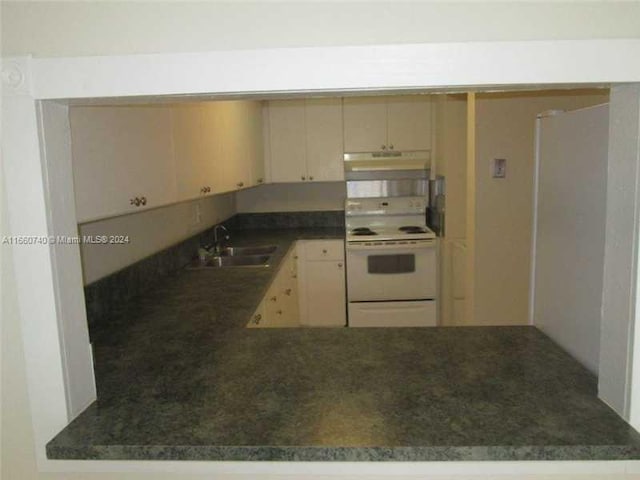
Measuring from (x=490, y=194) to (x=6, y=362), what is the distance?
2.66 m

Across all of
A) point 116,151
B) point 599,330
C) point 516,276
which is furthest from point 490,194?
point 116,151

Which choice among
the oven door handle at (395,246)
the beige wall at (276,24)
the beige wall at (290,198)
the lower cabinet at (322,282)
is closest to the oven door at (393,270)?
the oven door handle at (395,246)

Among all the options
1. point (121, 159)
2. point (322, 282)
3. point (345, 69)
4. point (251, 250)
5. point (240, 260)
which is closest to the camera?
point (345, 69)

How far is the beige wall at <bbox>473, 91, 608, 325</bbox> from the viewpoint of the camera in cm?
289

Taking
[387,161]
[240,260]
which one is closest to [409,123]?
[387,161]

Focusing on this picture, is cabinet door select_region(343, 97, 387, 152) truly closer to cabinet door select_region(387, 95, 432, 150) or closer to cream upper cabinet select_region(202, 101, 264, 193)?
cabinet door select_region(387, 95, 432, 150)

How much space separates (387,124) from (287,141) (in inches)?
36.2

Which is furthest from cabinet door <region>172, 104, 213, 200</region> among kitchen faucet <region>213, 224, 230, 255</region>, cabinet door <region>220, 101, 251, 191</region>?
kitchen faucet <region>213, 224, 230, 255</region>

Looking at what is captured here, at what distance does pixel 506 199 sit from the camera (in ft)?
9.72

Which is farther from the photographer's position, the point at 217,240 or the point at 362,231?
the point at 362,231

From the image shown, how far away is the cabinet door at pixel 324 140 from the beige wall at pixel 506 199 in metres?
1.63

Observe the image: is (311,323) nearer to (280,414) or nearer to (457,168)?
(457,168)

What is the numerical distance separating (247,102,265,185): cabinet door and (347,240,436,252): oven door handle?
98 cm

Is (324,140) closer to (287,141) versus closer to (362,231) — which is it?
(287,141)
